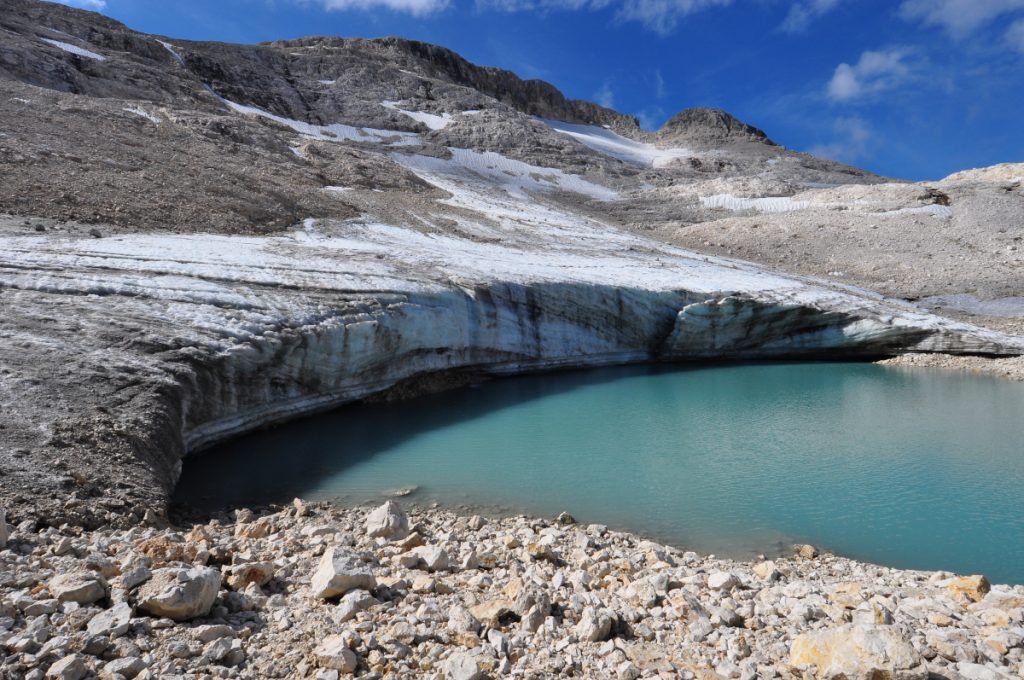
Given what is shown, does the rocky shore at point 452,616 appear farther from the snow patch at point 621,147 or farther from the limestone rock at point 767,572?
the snow patch at point 621,147

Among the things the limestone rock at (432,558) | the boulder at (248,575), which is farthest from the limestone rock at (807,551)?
the boulder at (248,575)

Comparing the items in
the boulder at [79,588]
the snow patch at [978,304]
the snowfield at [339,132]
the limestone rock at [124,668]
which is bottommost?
the limestone rock at [124,668]

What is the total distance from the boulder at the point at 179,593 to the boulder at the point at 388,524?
211cm

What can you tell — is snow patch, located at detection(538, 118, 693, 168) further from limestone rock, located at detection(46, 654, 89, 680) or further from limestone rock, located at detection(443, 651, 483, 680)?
limestone rock, located at detection(46, 654, 89, 680)

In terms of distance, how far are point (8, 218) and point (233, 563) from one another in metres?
11.7

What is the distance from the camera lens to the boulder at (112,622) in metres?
3.13

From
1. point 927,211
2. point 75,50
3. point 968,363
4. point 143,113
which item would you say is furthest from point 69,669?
point 75,50

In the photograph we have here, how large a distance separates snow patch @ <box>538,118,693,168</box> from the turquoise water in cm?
4105

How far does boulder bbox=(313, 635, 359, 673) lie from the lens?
125 inches

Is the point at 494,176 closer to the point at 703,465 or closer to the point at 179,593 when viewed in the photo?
the point at 703,465

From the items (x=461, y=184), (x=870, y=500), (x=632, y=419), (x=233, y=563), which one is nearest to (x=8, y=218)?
(x=233, y=563)

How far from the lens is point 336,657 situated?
3.20 metres

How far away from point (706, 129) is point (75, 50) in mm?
56809

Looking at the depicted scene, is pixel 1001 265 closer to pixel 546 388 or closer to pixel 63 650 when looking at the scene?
pixel 546 388
